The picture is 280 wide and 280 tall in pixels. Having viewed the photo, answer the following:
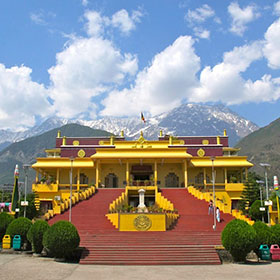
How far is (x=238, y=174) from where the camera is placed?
39.6 meters

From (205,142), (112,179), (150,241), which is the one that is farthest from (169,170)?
(150,241)

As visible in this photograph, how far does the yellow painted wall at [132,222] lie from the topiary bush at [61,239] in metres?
5.18

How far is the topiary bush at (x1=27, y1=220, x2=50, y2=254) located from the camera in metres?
16.7

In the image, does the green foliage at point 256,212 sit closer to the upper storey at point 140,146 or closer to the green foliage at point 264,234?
the upper storey at point 140,146

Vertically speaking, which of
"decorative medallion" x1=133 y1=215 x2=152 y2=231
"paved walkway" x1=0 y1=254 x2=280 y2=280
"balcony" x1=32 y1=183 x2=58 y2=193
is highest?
"balcony" x1=32 y1=183 x2=58 y2=193

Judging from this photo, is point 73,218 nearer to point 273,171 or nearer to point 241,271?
point 241,271

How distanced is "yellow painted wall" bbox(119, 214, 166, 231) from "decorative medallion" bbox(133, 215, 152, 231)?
0.55 ft

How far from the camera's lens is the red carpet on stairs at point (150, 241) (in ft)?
52.0

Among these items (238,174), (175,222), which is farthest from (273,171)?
(175,222)

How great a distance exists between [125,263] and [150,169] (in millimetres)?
22122

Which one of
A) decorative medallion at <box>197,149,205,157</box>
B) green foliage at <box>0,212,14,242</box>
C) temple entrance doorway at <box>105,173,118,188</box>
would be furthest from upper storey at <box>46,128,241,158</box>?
green foliage at <box>0,212,14,242</box>

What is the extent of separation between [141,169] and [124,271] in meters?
23.7

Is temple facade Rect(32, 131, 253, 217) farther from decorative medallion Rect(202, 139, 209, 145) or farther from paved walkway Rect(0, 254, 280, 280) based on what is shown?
paved walkway Rect(0, 254, 280, 280)

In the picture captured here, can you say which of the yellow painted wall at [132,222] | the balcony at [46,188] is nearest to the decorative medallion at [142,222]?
the yellow painted wall at [132,222]
